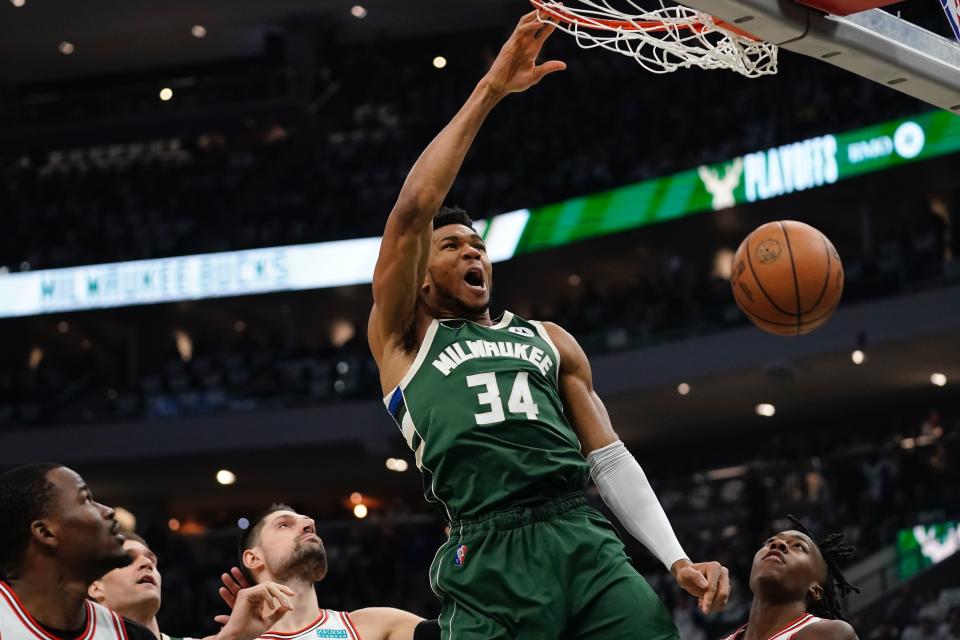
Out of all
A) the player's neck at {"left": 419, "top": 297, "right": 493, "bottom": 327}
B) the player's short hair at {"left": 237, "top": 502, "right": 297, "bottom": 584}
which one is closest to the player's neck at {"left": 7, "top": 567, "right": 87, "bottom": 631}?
the player's neck at {"left": 419, "top": 297, "right": 493, "bottom": 327}

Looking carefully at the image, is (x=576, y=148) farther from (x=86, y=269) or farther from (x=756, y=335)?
(x=86, y=269)

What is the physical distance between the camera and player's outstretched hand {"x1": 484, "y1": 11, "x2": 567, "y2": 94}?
3.92 m

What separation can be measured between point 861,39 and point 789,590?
Result: 2.13 meters

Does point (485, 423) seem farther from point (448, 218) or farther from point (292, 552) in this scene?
point (292, 552)

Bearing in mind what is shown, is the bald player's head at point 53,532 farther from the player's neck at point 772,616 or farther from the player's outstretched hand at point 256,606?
the player's neck at point 772,616

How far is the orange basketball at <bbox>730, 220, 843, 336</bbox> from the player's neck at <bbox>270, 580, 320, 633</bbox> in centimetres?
247

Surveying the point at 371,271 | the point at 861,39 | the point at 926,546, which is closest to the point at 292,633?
the point at 861,39

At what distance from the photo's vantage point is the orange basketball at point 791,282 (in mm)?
6441

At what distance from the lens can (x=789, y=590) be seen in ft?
17.6

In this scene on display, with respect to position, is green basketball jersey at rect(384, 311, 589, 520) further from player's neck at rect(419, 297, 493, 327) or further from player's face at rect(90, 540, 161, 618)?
player's face at rect(90, 540, 161, 618)

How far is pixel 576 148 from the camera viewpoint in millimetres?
24469

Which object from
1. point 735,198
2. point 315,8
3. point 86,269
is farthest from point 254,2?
point 735,198

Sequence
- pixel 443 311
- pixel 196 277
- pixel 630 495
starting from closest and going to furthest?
1. pixel 630 495
2. pixel 443 311
3. pixel 196 277

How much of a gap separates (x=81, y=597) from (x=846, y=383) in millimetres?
18403
